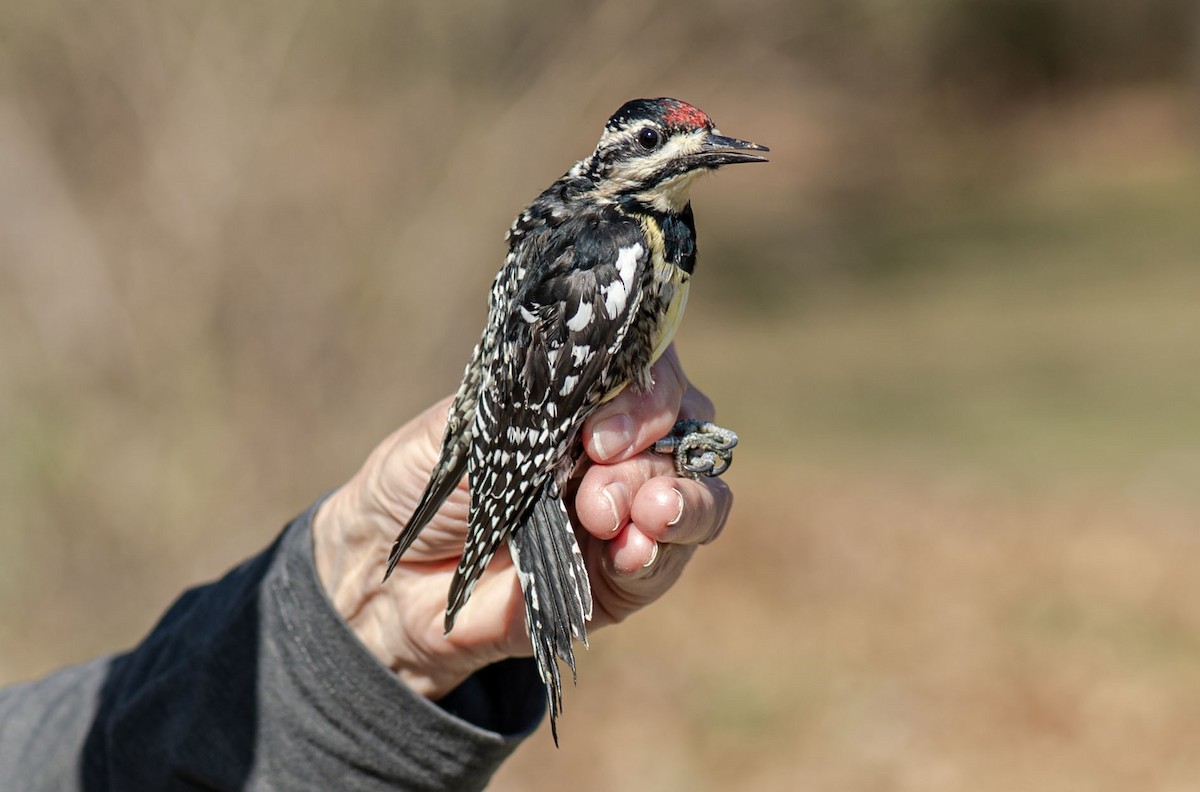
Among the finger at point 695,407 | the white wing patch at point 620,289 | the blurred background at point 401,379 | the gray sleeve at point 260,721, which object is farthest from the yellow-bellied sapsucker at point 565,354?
the blurred background at point 401,379

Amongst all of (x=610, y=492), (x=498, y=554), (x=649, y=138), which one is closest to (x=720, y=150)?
(x=649, y=138)

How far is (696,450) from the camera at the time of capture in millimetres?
3051

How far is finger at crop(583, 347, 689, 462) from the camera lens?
2910 mm

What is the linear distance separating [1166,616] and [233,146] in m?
6.61

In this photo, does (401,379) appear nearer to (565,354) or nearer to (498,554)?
(498,554)

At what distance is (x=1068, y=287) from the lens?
67.6 ft

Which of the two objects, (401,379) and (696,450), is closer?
(696,450)

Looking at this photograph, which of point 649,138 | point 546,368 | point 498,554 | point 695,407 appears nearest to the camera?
point 546,368

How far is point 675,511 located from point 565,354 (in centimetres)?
44

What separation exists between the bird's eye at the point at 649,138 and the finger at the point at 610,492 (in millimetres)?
750

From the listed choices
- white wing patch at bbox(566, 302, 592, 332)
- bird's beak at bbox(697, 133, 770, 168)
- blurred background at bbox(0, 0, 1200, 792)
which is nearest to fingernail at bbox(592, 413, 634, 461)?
white wing patch at bbox(566, 302, 592, 332)

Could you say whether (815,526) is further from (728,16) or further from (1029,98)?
(1029,98)

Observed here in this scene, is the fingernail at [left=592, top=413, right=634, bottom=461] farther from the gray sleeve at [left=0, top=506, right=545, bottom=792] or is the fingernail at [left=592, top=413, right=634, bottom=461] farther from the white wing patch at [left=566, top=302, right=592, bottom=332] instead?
the gray sleeve at [left=0, top=506, right=545, bottom=792]

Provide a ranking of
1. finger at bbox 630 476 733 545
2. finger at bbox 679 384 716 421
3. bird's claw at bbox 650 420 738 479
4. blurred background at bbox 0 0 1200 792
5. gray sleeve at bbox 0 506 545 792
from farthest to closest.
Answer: blurred background at bbox 0 0 1200 792
finger at bbox 679 384 716 421
bird's claw at bbox 650 420 738 479
gray sleeve at bbox 0 506 545 792
finger at bbox 630 476 733 545
